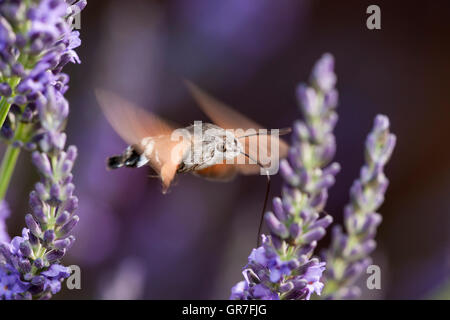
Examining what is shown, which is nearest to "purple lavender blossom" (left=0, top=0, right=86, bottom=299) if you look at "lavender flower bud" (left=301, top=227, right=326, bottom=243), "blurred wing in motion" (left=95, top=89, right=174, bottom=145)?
"blurred wing in motion" (left=95, top=89, right=174, bottom=145)

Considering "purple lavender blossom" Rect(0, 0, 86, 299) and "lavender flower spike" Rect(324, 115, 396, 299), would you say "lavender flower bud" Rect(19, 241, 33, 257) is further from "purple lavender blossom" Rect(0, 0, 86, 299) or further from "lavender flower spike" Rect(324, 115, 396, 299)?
"lavender flower spike" Rect(324, 115, 396, 299)

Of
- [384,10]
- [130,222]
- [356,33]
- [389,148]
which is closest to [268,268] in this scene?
[389,148]

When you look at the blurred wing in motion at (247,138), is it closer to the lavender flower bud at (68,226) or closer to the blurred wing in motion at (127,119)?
the blurred wing in motion at (127,119)

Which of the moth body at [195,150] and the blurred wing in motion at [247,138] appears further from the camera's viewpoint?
the blurred wing in motion at [247,138]

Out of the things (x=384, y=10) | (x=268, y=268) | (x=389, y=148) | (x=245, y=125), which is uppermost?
(x=384, y=10)

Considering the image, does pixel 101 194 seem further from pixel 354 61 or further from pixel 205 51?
pixel 354 61

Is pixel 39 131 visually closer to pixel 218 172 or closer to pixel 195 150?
pixel 195 150

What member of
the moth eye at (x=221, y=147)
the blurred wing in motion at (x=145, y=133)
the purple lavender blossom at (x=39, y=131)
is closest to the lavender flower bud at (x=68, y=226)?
the purple lavender blossom at (x=39, y=131)
